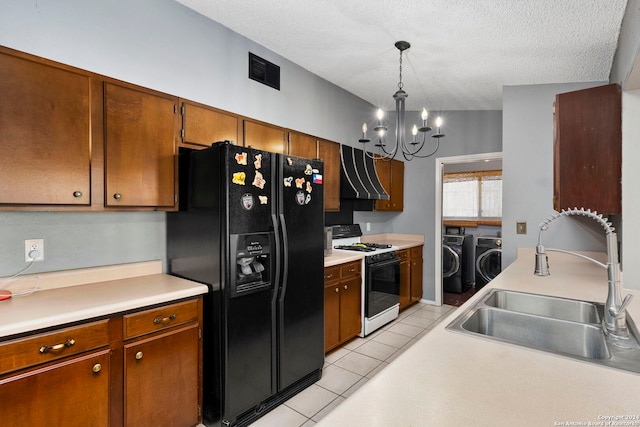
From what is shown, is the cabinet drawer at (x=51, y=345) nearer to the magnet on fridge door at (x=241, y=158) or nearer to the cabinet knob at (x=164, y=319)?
the cabinet knob at (x=164, y=319)

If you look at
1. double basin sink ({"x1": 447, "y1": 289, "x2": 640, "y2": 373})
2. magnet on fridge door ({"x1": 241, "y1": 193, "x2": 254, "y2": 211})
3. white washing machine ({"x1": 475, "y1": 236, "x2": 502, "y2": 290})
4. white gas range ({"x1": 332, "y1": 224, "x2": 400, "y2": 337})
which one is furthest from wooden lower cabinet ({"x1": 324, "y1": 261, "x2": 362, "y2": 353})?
white washing machine ({"x1": 475, "y1": 236, "x2": 502, "y2": 290})

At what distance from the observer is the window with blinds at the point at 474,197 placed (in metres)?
5.88

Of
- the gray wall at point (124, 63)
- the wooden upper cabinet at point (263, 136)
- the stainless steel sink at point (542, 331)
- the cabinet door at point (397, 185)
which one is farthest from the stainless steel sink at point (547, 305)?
the cabinet door at point (397, 185)

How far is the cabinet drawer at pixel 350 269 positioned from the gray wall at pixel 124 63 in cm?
155

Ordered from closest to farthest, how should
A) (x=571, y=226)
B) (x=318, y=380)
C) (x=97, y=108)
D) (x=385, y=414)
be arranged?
(x=385, y=414)
(x=97, y=108)
(x=318, y=380)
(x=571, y=226)

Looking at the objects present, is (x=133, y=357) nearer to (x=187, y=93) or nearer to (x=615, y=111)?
(x=187, y=93)

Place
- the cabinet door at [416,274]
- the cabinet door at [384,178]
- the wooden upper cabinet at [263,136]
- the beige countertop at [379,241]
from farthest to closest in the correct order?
1. the cabinet door at [416,274]
2. the cabinet door at [384,178]
3. the beige countertop at [379,241]
4. the wooden upper cabinet at [263,136]

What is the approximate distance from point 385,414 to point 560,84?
355 cm

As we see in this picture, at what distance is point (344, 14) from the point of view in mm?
2309

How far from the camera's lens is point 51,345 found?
4.65ft

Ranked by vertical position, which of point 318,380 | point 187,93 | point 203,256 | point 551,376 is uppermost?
point 187,93

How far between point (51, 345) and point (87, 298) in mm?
310

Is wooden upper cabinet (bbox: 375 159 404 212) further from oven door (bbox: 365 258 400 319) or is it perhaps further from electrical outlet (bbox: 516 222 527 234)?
electrical outlet (bbox: 516 222 527 234)

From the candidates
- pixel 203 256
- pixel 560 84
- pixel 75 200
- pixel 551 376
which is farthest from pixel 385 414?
pixel 560 84
